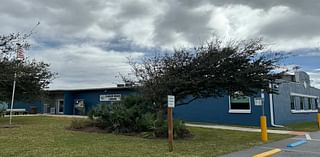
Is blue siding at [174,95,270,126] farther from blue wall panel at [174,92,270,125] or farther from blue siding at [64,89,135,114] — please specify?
blue siding at [64,89,135,114]

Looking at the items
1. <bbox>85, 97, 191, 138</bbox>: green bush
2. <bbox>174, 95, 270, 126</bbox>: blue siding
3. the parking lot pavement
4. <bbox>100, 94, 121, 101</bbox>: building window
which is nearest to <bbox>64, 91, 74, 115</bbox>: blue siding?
<bbox>100, 94, 121, 101</bbox>: building window

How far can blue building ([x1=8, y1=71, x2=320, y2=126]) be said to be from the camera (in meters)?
25.0

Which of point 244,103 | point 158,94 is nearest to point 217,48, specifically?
point 158,94

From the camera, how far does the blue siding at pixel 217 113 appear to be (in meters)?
25.1

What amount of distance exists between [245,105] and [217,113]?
2447mm

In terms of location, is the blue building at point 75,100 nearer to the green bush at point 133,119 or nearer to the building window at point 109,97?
the building window at point 109,97

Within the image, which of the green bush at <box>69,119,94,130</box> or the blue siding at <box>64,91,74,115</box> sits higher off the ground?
the blue siding at <box>64,91,74,115</box>

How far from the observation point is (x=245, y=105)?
25.7 metres

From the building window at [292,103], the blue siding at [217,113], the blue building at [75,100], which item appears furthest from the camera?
the blue building at [75,100]

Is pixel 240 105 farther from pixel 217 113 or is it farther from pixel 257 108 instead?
pixel 217 113

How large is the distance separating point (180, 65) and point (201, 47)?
1234mm

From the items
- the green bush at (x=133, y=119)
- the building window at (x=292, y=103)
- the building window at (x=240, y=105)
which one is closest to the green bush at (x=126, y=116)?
the green bush at (x=133, y=119)

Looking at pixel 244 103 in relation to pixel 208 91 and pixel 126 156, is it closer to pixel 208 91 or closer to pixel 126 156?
pixel 208 91

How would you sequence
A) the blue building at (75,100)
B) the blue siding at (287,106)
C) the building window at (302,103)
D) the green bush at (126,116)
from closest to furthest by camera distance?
the green bush at (126,116) → the blue siding at (287,106) → the building window at (302,103) → the blue building at (75,100)
